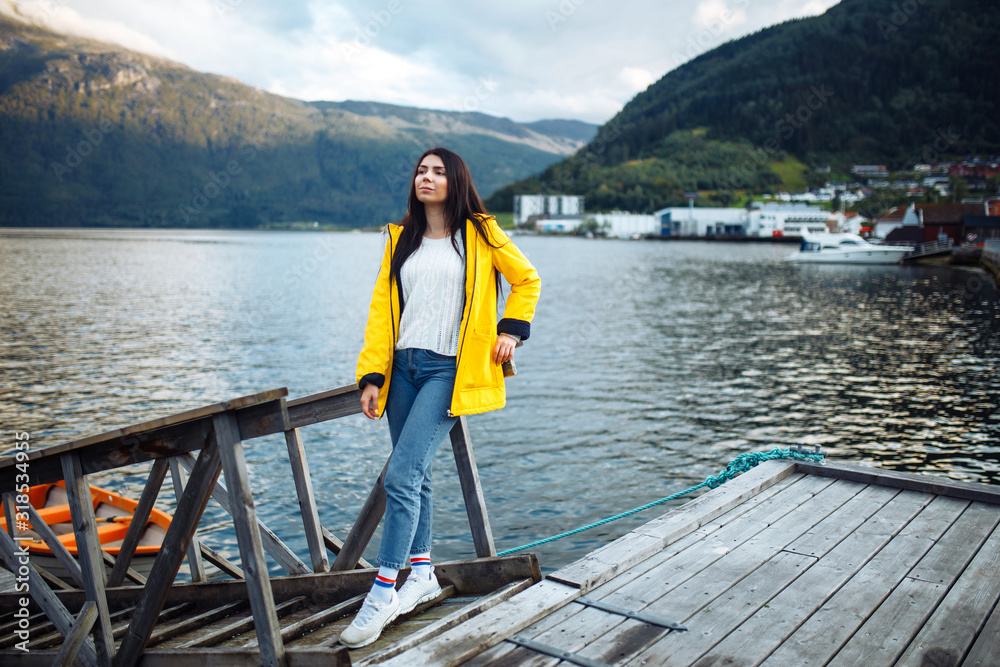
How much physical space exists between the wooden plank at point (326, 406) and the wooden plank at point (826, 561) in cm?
240

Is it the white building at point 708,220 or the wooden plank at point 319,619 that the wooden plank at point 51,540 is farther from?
the white building at point 708,220

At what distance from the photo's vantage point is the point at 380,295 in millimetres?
3783

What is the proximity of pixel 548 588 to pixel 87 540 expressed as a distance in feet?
8.98

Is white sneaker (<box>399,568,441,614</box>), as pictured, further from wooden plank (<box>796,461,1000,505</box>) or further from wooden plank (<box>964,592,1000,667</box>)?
wooden plank (<box>796,461,1000,505</box>)

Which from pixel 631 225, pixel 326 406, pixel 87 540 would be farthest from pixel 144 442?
pixel 631 225

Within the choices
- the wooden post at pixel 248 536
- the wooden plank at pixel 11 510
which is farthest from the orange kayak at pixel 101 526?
the wooden post at pixel 248 536

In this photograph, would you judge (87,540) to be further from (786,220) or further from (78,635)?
(786,220)

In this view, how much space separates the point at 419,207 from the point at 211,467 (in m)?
1.78

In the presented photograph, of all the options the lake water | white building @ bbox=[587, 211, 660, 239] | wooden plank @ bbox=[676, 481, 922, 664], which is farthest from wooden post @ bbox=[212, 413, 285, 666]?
white building @ bbox=[587, 211, 660, 239]

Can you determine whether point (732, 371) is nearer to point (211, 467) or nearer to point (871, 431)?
point (871, 431)

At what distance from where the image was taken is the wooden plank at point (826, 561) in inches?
128

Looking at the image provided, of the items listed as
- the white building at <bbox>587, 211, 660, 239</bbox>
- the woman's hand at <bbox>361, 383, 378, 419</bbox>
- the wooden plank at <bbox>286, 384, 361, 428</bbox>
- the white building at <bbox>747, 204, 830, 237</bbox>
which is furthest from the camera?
the white building at <bbox>587, 211, 660, 239</bbox>

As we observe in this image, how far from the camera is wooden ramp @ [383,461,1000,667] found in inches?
124

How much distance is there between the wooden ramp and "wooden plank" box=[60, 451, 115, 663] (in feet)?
6.87
